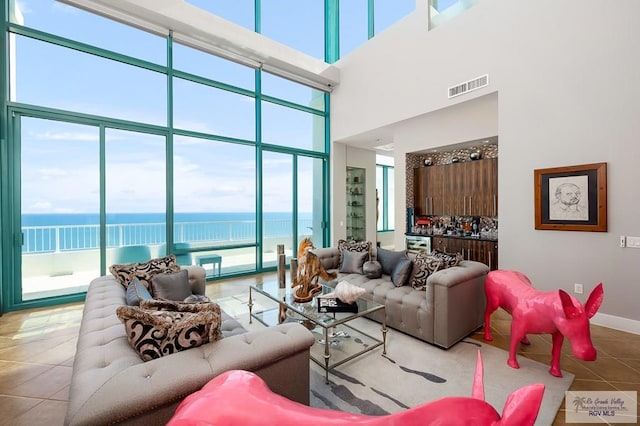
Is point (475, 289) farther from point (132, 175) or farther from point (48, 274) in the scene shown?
point (48, 274)

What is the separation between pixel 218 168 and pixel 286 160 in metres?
1.54

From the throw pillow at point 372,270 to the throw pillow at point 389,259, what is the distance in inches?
3.8

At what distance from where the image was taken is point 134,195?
4574 mm

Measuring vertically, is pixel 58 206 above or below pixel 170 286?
above

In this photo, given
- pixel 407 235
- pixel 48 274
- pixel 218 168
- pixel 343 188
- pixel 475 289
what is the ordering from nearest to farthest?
pixel 475 289, pixel 48 274, pixel 218 168, pixel 407 235, pixel 343 188

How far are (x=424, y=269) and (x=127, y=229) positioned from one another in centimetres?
454

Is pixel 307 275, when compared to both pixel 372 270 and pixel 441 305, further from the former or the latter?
pixel 441 305

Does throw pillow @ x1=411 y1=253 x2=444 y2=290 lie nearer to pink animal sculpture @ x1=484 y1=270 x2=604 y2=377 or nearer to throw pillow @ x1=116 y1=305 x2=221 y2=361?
pink animal sculpture @ x1=484 y1=270 x2=604 y2=377

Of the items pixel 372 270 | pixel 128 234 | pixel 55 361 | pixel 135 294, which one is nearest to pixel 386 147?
pixel 372 270

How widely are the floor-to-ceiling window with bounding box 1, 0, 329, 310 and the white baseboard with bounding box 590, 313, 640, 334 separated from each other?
5118mm

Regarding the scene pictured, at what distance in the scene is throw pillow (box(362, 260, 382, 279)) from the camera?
3.73 m

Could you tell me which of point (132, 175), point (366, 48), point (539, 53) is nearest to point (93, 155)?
point (132, 175)

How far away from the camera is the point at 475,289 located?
305cm

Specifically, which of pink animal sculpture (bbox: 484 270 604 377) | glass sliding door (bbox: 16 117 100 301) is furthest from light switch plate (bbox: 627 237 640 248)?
glass sliding door (bbox: 16 117 100 301)
